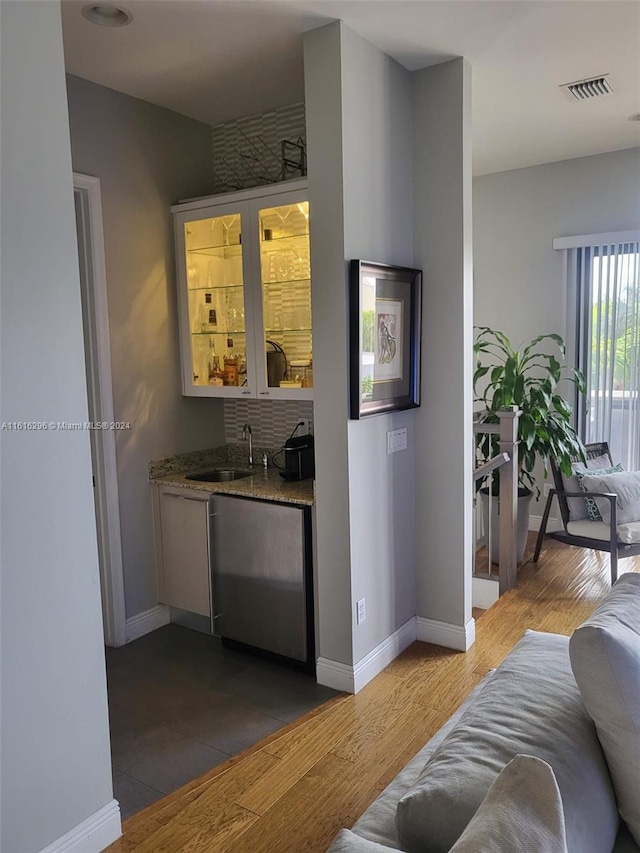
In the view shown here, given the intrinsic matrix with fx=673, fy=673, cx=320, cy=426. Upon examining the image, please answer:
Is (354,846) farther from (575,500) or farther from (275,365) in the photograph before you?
(575,500)

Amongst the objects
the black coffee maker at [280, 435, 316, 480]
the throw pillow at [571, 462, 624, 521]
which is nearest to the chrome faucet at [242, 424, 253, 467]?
the black coffee maker at [280, 435, 316, 480]

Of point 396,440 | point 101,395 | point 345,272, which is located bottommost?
point 396,440

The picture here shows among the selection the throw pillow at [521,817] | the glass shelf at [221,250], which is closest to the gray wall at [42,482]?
the throw pillow at [521,817]

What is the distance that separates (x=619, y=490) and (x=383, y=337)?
2.07 m

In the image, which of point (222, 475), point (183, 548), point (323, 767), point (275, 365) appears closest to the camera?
point (323, 767)

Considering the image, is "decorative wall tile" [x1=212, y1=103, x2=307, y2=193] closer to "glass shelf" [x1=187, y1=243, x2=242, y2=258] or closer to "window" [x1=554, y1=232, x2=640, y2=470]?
"glass shelf" [x1=187, y1=243, x2=242, y2=258]

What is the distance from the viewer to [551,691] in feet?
4.82

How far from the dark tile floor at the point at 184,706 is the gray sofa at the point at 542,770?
1326mm

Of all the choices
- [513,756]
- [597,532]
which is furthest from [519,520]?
[513,756]

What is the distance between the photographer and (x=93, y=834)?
2.05 m

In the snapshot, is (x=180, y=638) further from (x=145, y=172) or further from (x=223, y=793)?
(x=145, y=172)

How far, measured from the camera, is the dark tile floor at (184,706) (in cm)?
251

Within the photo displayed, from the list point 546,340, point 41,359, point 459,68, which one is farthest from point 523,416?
A: point 41,359

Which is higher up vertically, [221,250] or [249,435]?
[221,250]
